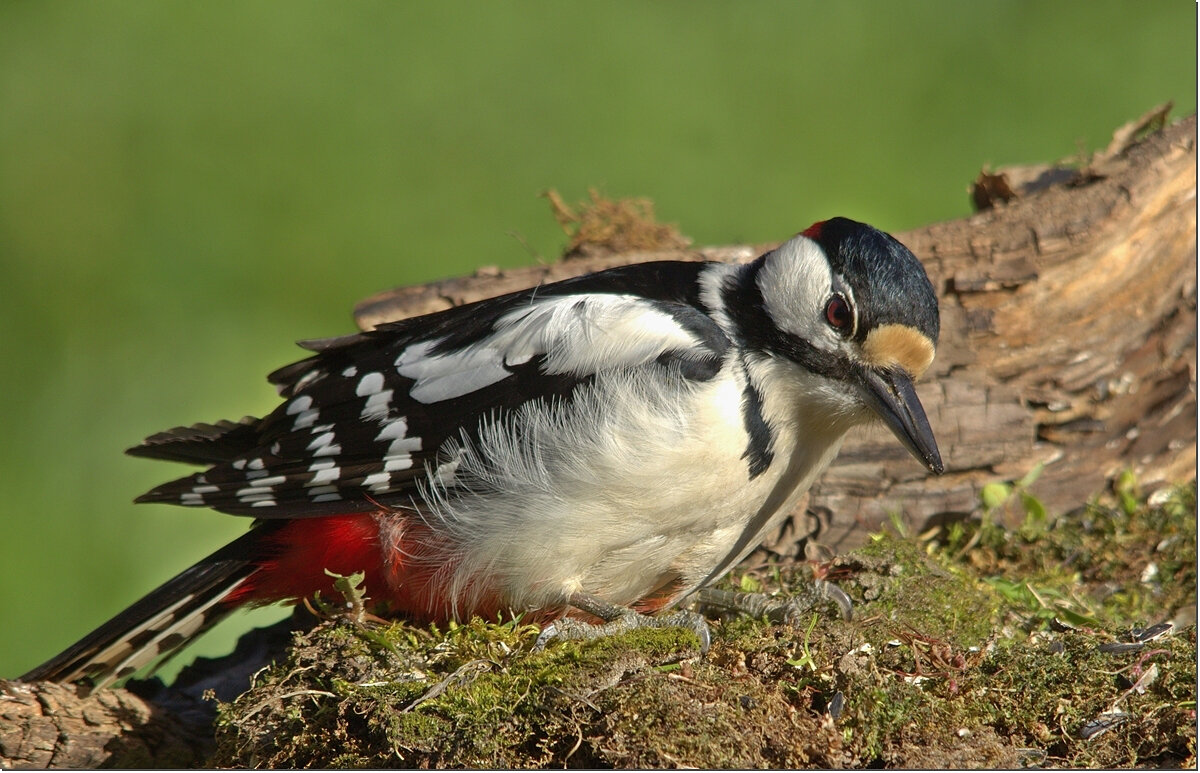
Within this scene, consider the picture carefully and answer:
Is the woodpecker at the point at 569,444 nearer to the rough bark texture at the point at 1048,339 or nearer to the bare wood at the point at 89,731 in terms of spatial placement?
the bare wood at the point at 89,731

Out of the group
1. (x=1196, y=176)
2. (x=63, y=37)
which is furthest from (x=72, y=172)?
(x=1196, y=176)

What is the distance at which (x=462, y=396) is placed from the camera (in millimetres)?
3580

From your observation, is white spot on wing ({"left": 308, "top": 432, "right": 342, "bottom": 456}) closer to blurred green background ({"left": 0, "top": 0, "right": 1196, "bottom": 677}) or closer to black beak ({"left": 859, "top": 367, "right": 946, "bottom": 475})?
black beak ({"left": 859, "top": 367, "right": 946, "bottom": 475})

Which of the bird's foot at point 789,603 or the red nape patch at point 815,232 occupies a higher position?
the red nape patch at point 815,232

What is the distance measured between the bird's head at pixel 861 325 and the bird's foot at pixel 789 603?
604mm

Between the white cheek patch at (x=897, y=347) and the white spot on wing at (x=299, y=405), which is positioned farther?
the white spot on wing at (x=299, y=405)

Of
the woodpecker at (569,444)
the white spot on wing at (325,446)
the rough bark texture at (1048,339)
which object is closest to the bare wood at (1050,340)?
the rough bark texture at (1048,339)

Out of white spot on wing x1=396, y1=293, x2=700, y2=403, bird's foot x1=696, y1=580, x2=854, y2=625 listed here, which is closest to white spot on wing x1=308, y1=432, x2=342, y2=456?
white spot on wing x1=396, y1=293, x2=700, y2=403

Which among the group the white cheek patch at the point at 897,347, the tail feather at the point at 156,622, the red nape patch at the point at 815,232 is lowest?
the tail feather at the point at 156,622

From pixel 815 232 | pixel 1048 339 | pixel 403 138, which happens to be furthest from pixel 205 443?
pixel 403 138

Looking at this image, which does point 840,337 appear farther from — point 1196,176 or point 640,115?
point 640,115

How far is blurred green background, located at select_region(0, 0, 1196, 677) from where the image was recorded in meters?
6.96

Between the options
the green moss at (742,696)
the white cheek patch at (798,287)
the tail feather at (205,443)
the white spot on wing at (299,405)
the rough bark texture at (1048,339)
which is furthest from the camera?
the rough bark texture at (1048,339)

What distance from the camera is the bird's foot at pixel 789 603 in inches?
141
